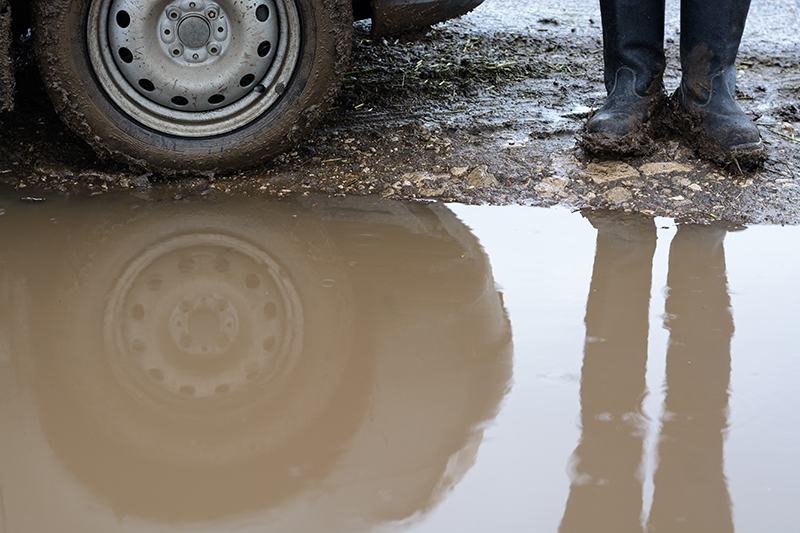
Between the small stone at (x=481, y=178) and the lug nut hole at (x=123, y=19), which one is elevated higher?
the lug nut hole at (x=123, y=19)

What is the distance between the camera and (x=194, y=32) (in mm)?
2652

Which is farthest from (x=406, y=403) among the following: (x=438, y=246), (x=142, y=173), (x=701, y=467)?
(x=142, y=173)

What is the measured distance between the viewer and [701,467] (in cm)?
149

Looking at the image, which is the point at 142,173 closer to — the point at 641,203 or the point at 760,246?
the point at 641,203

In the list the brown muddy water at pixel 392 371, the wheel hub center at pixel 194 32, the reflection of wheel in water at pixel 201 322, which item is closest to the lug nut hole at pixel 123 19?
the wheel hub center at pixel 194 32

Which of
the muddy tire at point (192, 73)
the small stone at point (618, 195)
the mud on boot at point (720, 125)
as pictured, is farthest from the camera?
the mud on boot at point (720, 125)

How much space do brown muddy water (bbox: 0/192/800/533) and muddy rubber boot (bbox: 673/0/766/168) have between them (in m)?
0.46

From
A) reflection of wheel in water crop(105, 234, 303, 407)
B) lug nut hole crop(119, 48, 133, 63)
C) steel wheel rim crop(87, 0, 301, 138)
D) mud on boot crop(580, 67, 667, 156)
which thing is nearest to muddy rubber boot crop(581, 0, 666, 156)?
mud on boot crop(580, 67, 667, 156)

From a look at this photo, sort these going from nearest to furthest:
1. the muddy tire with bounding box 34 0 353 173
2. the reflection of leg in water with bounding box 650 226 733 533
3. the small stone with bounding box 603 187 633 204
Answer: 1. the reflection of leg in water with bounding box 650 226 733 533
2. the muddy tire with bounding box 34 0 353 173
3. the small stone with bounding box 603 187 633 204

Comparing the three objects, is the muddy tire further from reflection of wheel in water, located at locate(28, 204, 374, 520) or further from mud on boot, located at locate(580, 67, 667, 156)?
mud on boot, located at locate(580, 67, 667, 156)

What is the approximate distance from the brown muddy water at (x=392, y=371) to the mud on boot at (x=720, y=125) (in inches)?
17.2

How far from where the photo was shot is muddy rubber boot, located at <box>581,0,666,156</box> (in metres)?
2.90

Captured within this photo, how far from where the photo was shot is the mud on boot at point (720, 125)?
2818mm

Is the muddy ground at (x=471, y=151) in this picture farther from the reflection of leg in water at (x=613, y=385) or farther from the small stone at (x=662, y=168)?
the reflection of leg in water at (x=613, y=385)
